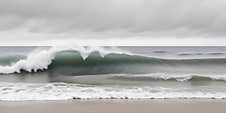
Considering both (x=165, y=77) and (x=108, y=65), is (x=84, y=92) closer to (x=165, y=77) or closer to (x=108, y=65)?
(x=165, y=77)

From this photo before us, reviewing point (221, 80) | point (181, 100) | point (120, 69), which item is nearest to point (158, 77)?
point (221, 80)

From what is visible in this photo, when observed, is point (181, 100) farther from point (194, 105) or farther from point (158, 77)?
point (158, 77)

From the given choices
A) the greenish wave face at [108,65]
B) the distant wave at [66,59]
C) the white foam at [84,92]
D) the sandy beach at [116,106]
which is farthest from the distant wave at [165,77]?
the sandy beach at [116,106]

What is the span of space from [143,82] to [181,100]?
3.74 metres

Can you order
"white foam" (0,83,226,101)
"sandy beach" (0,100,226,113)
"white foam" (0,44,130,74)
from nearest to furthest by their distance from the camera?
"sandy beach" (0,100,226,113) → "white foam" (0,83,226,101) → "white foam" (0,44,130,74)

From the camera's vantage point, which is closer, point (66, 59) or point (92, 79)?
point (92, 79)

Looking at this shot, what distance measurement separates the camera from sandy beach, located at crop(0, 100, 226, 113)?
7.74m

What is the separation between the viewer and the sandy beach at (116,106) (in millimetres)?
7742

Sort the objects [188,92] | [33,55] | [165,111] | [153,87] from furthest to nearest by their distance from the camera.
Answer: [33,55]
[153,87]
[188,92]
[165,111]

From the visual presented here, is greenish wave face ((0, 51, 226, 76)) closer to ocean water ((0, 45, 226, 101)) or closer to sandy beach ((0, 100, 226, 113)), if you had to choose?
ocean water ((0, 45, 226, 101))

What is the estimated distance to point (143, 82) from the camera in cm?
1296

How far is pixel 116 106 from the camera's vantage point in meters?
8.25

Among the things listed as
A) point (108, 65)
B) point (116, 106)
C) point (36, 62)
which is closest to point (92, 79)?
point (36, 62)

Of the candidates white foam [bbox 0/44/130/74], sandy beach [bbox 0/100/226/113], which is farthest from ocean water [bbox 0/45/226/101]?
sandy beach [bbox 0/100/226/113]
